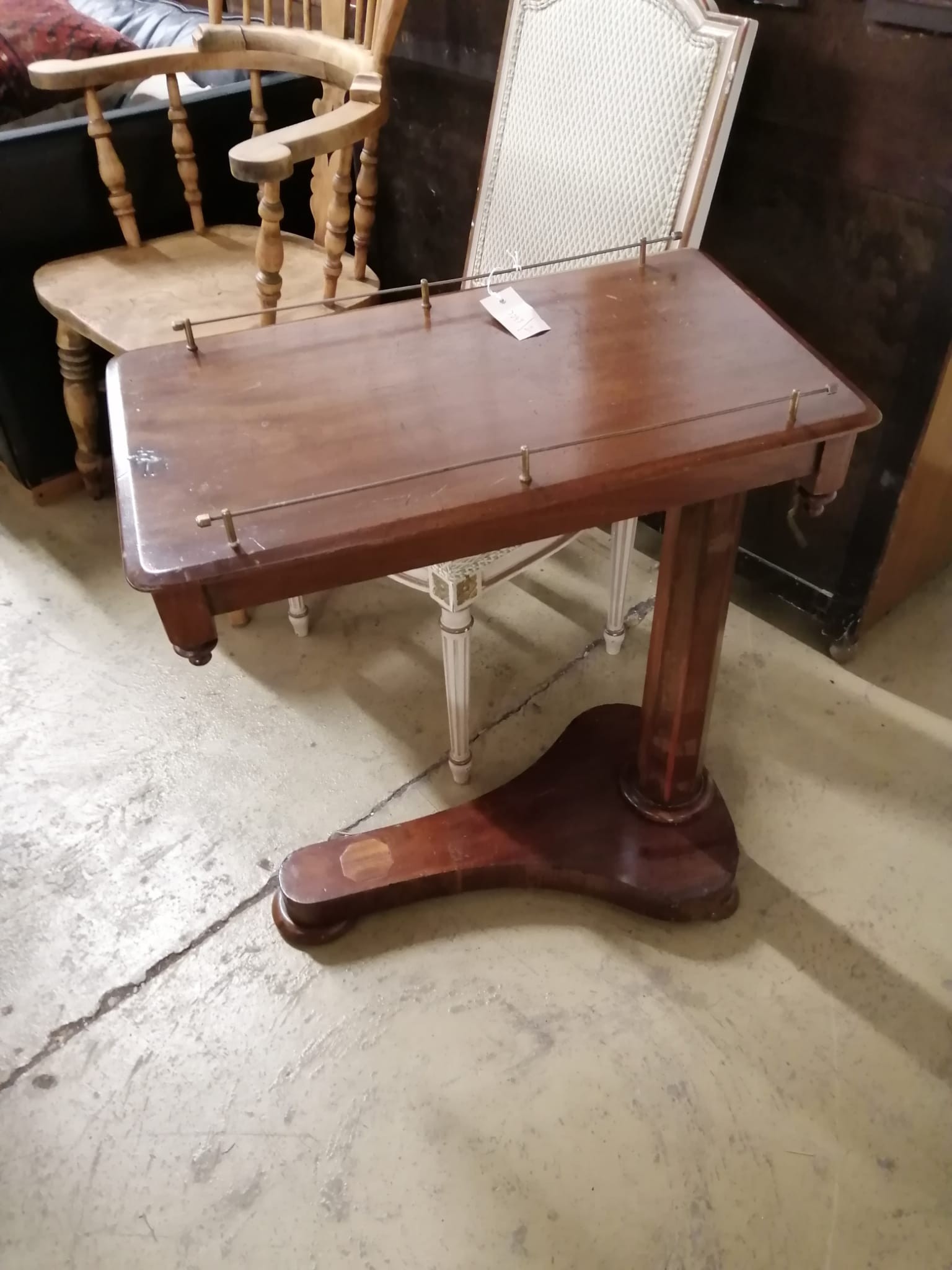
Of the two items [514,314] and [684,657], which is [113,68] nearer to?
[514,314]

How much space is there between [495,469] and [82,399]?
131cm

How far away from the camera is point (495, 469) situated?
0.88m

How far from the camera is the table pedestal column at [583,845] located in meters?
1.29

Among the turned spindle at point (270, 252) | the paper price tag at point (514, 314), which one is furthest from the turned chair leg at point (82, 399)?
the paper price tag at point (514, 314)

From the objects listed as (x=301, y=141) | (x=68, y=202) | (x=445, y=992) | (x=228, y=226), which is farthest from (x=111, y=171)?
(x=445, y=992)

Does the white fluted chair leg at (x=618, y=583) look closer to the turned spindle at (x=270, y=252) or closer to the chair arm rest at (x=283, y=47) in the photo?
the turned spindle at (x=270, y=252)

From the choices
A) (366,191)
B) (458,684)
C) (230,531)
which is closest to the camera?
(230,531)

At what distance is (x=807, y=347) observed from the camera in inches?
40.8

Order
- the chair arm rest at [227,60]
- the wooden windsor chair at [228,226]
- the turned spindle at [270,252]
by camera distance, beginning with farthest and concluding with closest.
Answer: the chair arm rest at [227,60] → the wooden windsor chair at [228,226] → the turned spindle at [270,252]

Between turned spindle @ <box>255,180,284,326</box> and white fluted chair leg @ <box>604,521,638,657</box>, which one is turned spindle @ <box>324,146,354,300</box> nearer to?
turned spindle @ <box>255,180,284,326</box>

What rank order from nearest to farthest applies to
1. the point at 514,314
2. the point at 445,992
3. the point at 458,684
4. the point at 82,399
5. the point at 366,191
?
the point at 514,314 → the point at 445,992 → the point at 458,684 → the point at 366,191 → the point at 82,399

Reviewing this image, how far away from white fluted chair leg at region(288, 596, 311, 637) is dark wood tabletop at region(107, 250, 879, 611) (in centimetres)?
69

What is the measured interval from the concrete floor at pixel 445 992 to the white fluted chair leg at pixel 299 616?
1.0 inches

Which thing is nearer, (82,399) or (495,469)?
(495,469)
